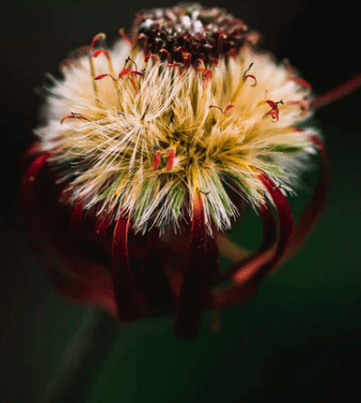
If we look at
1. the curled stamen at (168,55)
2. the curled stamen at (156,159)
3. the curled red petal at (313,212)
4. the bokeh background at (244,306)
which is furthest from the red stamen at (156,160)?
the bokeh background at (244,306)

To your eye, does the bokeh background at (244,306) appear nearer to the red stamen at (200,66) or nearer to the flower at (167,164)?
the flower at (167,164)

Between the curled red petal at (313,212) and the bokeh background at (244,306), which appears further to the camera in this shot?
the bokeh background at (244,306)

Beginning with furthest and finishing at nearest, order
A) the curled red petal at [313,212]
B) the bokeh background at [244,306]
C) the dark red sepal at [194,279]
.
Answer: the bokeh background at [244,306] → the curled red petal at [313,212] → the dark red sepal at [194,279]

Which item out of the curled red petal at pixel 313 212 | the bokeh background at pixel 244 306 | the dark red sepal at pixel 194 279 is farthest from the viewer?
the bokeh background at pixel 244 306

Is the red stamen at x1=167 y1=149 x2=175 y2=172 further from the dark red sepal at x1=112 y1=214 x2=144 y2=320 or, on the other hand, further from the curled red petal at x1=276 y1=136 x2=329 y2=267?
the curled red petal at x1=276 y1=136 x2=329 y2=267

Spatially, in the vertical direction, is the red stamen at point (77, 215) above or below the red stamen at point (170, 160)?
below

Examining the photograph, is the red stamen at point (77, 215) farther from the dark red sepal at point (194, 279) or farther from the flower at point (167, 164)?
the dark red sepal at point (194, 279)

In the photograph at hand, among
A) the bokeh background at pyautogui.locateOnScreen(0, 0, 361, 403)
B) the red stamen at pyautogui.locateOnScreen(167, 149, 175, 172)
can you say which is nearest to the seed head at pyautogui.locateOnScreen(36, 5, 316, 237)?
the red stamen at pyautogui.locateOnScreen(167, 149, 175, 172)
